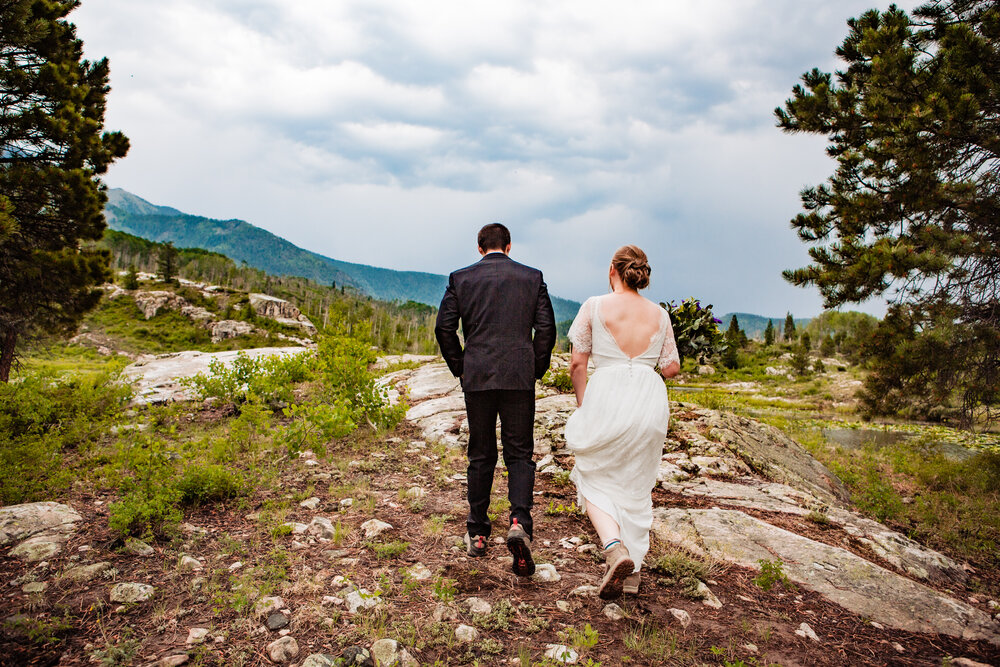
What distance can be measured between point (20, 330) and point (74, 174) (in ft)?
17.9

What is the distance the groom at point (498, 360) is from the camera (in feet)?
14.4

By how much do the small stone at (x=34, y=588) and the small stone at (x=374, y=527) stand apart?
2.36 metres

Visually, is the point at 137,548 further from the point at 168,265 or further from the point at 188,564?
the point at 168,265

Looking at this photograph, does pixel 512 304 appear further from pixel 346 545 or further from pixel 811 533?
pixel 811 533

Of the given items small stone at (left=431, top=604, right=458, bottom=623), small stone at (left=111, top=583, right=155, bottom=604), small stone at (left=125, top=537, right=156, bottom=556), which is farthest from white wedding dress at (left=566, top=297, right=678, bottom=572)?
small stone at (left=125, top=537, right=156, bottom=556)

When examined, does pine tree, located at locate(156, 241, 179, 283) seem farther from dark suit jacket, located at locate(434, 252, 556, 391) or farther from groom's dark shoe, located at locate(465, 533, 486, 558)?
groom's dark shoe, located at locate(465, 533, 486, 558)

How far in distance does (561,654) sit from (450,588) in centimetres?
103

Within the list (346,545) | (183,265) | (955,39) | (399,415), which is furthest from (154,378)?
(183,265)

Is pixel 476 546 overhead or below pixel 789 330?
below

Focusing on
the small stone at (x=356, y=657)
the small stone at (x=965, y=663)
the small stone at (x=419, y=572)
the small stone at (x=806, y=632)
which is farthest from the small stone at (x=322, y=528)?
the small stone at (x=965, y=663)

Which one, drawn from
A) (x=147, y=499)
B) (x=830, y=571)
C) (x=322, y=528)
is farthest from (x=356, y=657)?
(x=830, y=571)

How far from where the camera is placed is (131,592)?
11.9ft

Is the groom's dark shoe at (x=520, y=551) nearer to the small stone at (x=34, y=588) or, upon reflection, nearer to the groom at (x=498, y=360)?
the groom at (x=498, y=360)

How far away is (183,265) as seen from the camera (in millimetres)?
137000
